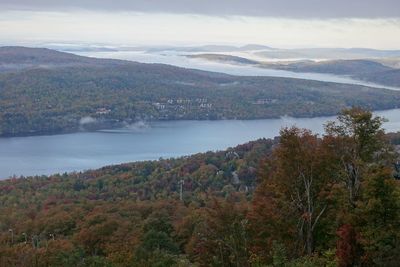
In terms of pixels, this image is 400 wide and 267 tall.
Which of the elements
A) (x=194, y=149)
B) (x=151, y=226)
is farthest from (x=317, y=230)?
(x=194, y=149)

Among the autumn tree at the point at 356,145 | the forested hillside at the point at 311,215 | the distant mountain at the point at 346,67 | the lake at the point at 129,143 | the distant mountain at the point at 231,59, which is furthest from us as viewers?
the distant mountain at the point at 231,59

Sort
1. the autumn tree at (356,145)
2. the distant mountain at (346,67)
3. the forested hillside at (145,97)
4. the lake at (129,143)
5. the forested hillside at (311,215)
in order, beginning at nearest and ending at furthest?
the forested hillside at (311,215)
the autumn tree at (356,145)
the lake at (129,143)
the forested hillside at (145,97)
the distant mountain at (346,67)

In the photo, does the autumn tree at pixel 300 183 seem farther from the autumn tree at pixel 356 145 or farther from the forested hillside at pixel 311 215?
the autumn tree at pixel 356 145

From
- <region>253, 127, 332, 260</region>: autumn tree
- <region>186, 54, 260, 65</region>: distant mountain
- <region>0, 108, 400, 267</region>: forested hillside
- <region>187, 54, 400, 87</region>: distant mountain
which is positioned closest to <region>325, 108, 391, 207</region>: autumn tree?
<region>0, 108, 400, 267</region>: forested hillside

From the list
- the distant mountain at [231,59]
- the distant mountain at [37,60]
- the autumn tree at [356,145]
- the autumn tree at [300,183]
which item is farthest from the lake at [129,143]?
the distant mountain at [231,59]

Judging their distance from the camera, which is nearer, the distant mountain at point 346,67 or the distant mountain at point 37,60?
the distant mountain at point 346,67

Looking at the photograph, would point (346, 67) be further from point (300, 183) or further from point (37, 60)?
point (300, 183)

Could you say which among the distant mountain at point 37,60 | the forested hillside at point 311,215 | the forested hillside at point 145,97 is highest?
→ the forested hillside at point 311,215
